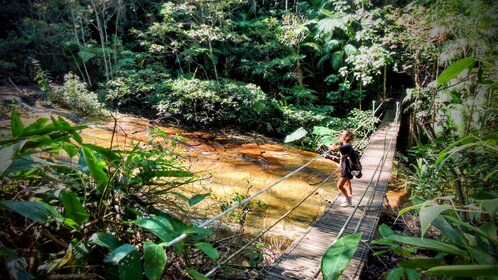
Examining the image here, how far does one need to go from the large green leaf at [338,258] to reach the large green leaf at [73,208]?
36.6 inches

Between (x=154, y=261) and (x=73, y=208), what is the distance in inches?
11.7

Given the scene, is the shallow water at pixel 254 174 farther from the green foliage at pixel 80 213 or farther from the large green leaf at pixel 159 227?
the large green leaf at pixel 159 227

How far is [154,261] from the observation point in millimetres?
867

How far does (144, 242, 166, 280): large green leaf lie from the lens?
0.85 m

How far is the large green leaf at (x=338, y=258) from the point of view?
3.88ft

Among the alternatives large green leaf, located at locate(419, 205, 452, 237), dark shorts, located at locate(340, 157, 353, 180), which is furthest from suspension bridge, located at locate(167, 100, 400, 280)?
large green leaf, located at locate(419, 205, 452, 237)

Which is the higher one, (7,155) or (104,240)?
(7,155)

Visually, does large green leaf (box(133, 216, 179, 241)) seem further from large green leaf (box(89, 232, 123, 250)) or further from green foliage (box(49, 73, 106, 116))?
green foliage (box(49, 73, 106, 116))

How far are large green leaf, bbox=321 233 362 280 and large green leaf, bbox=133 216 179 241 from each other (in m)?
0.65

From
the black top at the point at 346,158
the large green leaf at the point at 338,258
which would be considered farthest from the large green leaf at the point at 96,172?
the black top at the point at 346,158

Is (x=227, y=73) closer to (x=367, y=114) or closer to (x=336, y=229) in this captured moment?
(x=367, y=114)

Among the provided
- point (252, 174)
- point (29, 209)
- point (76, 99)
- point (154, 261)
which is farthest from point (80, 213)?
point (76, 99)

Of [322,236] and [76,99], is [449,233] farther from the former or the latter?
[76,99]

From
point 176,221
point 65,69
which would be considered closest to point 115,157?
point 176,221
